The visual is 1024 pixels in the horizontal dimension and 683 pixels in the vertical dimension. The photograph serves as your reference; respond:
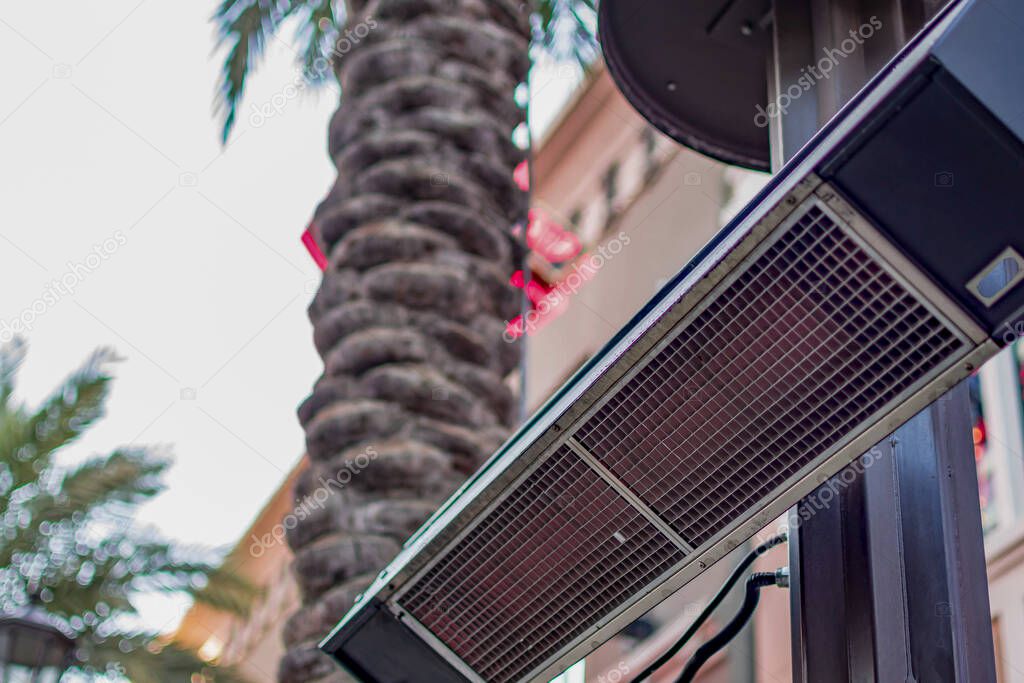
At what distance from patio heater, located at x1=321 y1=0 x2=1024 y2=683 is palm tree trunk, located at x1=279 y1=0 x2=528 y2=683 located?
1776mm

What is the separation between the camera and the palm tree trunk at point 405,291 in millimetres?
4012

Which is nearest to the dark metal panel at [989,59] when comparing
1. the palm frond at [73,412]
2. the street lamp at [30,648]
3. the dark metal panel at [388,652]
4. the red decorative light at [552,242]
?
the dark metal panel at [388,652]

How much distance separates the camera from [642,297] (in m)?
15.0

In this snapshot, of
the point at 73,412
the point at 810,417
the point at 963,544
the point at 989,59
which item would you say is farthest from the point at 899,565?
the point at 73,412

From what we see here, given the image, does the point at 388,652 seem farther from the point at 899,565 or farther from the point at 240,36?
the point at 240,36

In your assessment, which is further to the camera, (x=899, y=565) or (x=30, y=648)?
(x=30, y=648)

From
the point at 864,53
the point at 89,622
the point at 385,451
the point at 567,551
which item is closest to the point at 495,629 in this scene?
the point at 567,551

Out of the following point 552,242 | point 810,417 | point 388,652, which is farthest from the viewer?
point 552,242

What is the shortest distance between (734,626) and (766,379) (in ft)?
2.53

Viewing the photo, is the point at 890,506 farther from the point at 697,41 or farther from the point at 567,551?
the point at 697,41

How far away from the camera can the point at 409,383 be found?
4.29 meters

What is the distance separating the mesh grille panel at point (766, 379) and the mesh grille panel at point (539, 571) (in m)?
0.06

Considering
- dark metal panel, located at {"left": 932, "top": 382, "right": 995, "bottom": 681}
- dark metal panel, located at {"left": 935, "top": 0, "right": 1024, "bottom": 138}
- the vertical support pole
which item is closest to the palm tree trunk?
the vertical support pole

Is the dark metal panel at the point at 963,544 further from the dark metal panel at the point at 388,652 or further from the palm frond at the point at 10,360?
the palm frond at the point at 10,360
